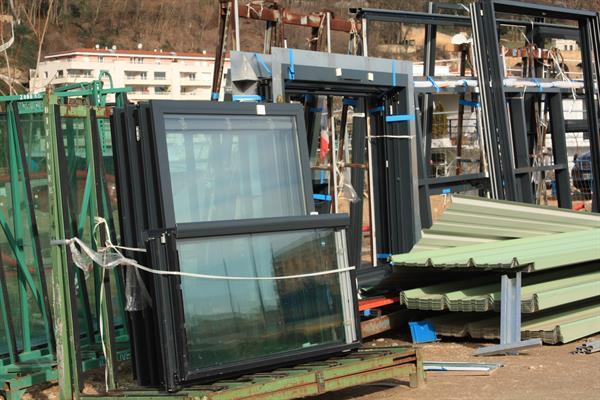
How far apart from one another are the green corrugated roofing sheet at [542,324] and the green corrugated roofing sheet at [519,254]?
445 mm

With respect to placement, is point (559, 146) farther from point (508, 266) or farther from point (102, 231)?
point (102, 231)

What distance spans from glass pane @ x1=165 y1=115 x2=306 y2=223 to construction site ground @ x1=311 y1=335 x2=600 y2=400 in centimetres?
130

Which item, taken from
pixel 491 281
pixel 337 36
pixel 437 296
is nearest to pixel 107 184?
pixel 437 296

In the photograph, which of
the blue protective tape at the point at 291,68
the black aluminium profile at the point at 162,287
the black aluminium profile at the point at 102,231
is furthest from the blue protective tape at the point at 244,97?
the black aluminium profile at the point at 162,287

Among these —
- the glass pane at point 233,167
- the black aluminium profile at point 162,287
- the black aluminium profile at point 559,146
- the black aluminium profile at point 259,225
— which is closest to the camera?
the black aluminium profile at point 162,287

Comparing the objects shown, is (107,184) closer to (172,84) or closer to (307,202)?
(307,202)

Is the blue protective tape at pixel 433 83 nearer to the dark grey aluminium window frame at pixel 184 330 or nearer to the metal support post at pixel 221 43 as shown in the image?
the metal support post at pixel 221 43

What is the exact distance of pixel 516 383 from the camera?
21.1 feet

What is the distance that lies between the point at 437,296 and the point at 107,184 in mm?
2740

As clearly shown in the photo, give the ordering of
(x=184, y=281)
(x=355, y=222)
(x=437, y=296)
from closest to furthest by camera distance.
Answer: (x=184, y=281), (x=437, y=296), (x=355, y=222)

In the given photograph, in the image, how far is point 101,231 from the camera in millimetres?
6070

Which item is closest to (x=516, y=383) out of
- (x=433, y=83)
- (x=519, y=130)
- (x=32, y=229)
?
(x=32, y=229)

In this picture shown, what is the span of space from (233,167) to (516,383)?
2.30 m

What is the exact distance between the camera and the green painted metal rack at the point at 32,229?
253 inches
